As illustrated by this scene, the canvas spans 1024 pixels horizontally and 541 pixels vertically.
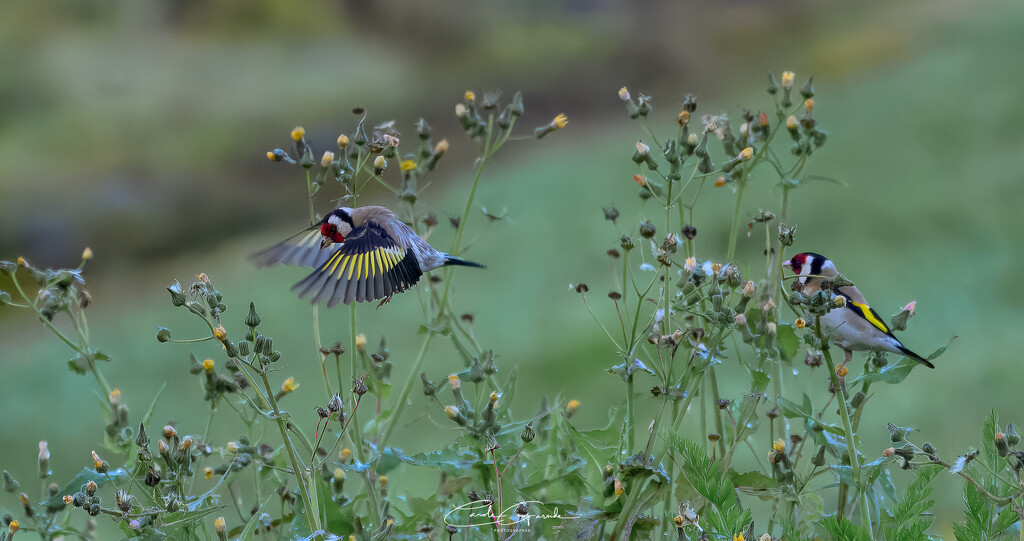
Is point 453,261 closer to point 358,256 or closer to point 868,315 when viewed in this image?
point 358,256

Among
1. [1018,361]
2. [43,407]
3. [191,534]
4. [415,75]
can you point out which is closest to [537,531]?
[191,534]

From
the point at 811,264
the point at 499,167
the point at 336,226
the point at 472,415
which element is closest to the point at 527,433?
the point at 472,415

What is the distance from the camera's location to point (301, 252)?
1010 millimetres

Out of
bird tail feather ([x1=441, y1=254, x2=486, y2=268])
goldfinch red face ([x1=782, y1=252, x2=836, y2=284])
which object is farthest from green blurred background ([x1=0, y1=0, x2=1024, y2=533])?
bird tail feather ([x1=441, y1=254, x2=486, y2=268])

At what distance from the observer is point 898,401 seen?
1780mm

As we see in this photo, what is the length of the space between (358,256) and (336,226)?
4 cm

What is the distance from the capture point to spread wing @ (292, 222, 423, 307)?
2.65 ft

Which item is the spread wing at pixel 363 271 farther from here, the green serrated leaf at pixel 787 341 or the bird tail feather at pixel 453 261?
the green serrated leaf at pixel 787 341

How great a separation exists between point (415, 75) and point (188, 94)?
2.60 feet

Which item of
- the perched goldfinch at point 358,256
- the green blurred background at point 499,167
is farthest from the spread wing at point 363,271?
the green blurred background at point 499,167

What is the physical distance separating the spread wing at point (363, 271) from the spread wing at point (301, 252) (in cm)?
2

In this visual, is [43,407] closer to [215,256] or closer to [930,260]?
[215,256]

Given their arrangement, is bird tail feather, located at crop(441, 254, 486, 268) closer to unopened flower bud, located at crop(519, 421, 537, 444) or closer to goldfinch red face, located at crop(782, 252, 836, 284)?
unopened flower bud, located at crop(519, 421, 537, 444)

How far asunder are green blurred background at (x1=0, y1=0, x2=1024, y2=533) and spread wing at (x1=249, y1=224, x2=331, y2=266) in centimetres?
86
